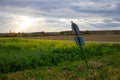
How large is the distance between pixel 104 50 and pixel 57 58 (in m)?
5.37

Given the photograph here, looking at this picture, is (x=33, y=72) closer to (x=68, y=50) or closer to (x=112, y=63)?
(x=112, y=63)

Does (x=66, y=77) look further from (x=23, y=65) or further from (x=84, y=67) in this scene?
(x=23, y=65)

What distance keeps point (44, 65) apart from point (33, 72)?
305cm

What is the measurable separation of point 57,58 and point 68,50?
3046 millimetres

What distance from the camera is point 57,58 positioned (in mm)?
22031

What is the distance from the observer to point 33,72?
17453mm

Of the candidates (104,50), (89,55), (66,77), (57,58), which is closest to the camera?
(66,77)

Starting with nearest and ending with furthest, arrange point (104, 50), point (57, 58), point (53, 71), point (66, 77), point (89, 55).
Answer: point (66, 77) → point (53, 71) → point (57, 58) → point (89, 55) → point (104, 50)

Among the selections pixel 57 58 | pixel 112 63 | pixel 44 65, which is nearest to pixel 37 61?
pixel 44 65

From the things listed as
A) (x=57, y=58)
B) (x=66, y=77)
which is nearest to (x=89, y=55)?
(x=57, y=58)

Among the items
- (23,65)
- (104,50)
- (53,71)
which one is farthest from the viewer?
(104,50)

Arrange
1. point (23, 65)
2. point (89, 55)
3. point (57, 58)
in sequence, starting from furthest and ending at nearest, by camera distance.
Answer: point (89, 55)
point (57, 58)
point (23, 65)

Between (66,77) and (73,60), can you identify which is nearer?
(66,77)

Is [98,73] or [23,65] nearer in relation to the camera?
[98,73]
